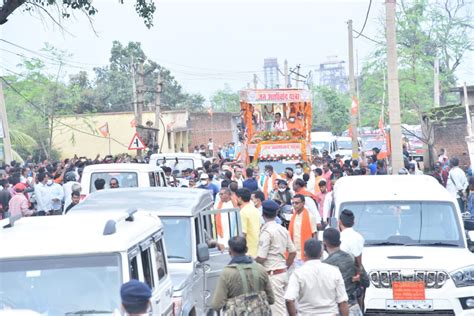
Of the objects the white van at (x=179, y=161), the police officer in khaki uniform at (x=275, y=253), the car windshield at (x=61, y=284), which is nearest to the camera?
the car windshield at (x=61, y=284)

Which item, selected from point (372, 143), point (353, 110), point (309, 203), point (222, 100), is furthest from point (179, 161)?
point (222, 100)

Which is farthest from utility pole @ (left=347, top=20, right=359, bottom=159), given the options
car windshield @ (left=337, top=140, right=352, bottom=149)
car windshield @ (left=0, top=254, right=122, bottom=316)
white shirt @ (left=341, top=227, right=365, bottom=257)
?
car windshield @ (left=0, top=254, right=122, bottom=316)

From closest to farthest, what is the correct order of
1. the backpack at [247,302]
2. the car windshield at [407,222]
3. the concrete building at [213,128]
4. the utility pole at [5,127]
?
the backpack at [247,302], the car windshield at [407,222], the utility pole at [5,127], the concrete building at [213,128]

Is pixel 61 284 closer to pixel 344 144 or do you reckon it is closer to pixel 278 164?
pixel 278 164

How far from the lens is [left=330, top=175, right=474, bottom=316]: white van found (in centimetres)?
1129

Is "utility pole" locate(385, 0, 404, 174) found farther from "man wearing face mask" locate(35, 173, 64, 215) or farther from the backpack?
the backpack

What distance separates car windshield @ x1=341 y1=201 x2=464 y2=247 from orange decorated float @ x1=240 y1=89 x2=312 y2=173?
15120 mm

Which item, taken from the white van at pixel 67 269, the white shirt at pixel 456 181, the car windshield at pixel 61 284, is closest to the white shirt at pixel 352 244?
the white van at pixel 67 269

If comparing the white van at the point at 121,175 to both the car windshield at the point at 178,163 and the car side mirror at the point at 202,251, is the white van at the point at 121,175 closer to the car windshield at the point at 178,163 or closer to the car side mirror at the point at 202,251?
the car side mirror at the point at 202,251

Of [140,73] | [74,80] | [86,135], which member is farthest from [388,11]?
[74,80]

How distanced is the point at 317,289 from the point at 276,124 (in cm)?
2004

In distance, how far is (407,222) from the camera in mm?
12383

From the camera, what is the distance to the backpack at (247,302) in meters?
8.47

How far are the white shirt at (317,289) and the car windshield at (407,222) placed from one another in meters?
3.58
